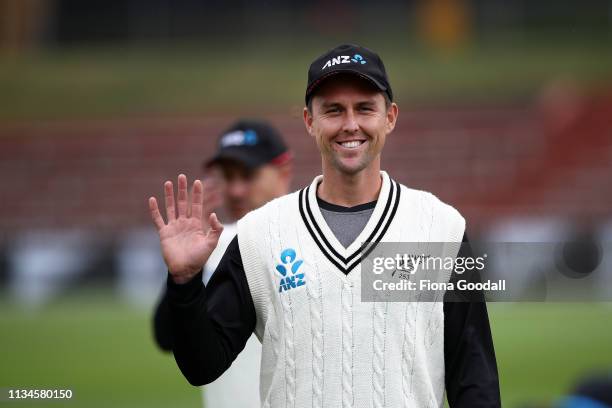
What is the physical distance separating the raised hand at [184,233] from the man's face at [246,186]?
1.84 meters

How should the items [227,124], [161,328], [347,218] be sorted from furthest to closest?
[227,124]
[161,328]
[347,218]

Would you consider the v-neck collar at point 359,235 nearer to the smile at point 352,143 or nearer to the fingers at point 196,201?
the smile at point 352,143

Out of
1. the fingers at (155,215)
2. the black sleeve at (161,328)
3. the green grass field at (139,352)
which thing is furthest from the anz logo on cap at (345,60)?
the green grass field at (139,352)

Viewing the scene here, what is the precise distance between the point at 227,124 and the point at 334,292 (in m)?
23.5

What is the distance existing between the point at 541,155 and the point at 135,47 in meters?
12.5

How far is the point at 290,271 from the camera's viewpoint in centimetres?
367

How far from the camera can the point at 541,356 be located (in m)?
12.9

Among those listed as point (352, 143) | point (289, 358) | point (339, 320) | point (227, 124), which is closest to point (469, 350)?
point (339, 320)

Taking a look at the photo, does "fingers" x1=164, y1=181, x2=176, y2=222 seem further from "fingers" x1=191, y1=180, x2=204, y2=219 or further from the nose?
the nose

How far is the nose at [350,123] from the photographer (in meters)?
3.66

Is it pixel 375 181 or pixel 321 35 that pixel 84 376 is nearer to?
pixel 375 181

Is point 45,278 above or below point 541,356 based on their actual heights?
above

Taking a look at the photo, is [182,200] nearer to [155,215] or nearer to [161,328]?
[155,215]

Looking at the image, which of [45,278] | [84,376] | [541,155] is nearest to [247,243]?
[84,376]
